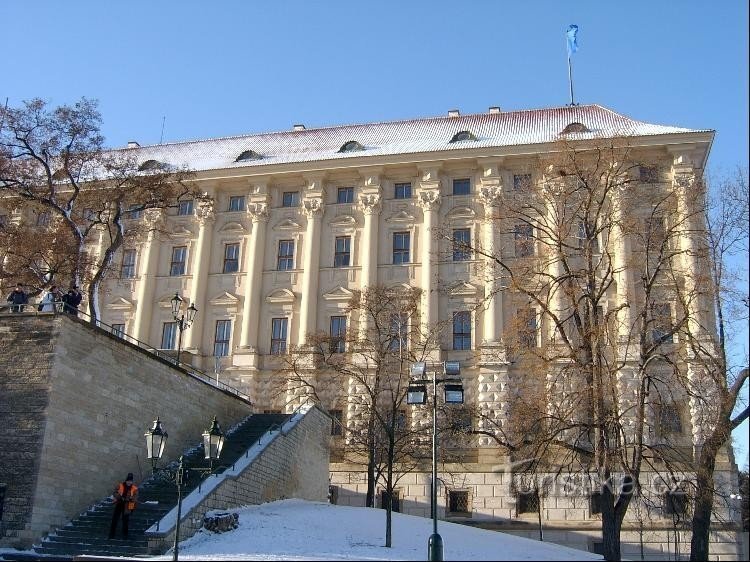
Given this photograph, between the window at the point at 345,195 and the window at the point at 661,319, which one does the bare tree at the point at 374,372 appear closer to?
the window at the point at 345,195

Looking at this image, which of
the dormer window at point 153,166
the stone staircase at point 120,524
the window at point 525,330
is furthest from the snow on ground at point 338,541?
the dormer window at point 153,166

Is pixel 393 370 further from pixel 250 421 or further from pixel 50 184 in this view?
pixel 50 184

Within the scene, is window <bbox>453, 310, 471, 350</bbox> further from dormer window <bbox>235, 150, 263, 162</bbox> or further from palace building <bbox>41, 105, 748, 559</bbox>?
dormer window <bbox>235, 150, 263, 162</bbox>

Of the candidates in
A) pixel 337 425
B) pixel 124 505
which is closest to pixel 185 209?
pixel 337 425

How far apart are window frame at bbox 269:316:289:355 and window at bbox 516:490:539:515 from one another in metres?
14.7

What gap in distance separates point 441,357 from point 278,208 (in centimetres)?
1378

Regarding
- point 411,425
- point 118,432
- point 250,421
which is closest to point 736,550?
point 411,425

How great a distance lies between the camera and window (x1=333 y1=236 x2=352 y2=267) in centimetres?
4456

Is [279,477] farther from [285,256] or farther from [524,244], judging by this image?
[285,256]

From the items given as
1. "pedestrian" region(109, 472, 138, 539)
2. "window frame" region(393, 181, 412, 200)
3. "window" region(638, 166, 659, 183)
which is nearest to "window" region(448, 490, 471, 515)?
"window frame" region(393, 181, 412, 200)

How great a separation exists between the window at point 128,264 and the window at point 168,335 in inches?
160

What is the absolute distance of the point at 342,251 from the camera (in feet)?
147

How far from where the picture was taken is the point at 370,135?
50.3 metres

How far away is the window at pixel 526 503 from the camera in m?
36.1
